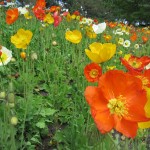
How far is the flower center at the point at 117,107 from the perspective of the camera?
958 mm

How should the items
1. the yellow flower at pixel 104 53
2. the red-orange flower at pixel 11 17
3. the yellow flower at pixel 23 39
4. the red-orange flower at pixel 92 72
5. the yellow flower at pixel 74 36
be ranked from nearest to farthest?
the yellow flower at pixel 104 53 < the red-orange flower at pixel 92 72 < the yellow flower at pixel 23 39 < the yellow flower at pixel 74 36 < the red-orange flower at pixel 11 17

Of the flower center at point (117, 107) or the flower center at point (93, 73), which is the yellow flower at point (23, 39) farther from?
the flower center at point (117, 107)

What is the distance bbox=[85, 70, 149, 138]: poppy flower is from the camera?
93cm

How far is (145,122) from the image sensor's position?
0.97 meters

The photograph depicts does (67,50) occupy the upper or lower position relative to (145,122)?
upper

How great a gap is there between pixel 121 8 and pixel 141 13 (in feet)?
5.45

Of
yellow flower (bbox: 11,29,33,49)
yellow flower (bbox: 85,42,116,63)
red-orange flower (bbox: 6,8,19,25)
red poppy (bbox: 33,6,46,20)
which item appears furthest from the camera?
red poppy (bbox: 33,6,46,20)

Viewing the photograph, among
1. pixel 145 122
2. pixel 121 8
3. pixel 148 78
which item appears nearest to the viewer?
pixel 145 122

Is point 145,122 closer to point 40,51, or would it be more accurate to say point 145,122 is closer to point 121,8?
point 40,51

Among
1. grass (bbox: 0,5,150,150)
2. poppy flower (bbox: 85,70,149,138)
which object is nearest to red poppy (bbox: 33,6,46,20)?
grass (bbox: 0,5,150,150)

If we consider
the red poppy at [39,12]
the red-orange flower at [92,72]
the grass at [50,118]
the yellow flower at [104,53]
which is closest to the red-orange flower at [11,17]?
the grass at [50,118]

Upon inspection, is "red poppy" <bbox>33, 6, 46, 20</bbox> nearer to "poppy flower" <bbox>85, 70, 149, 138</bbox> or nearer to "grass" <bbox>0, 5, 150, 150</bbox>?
"grass" <bbox>0, 5, 150, 150</bbox>

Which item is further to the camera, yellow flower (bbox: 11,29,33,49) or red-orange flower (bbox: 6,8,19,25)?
red-orange flower (bbox: 6,8,19,25)

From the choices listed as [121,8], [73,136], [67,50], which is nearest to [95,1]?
[121,8]
